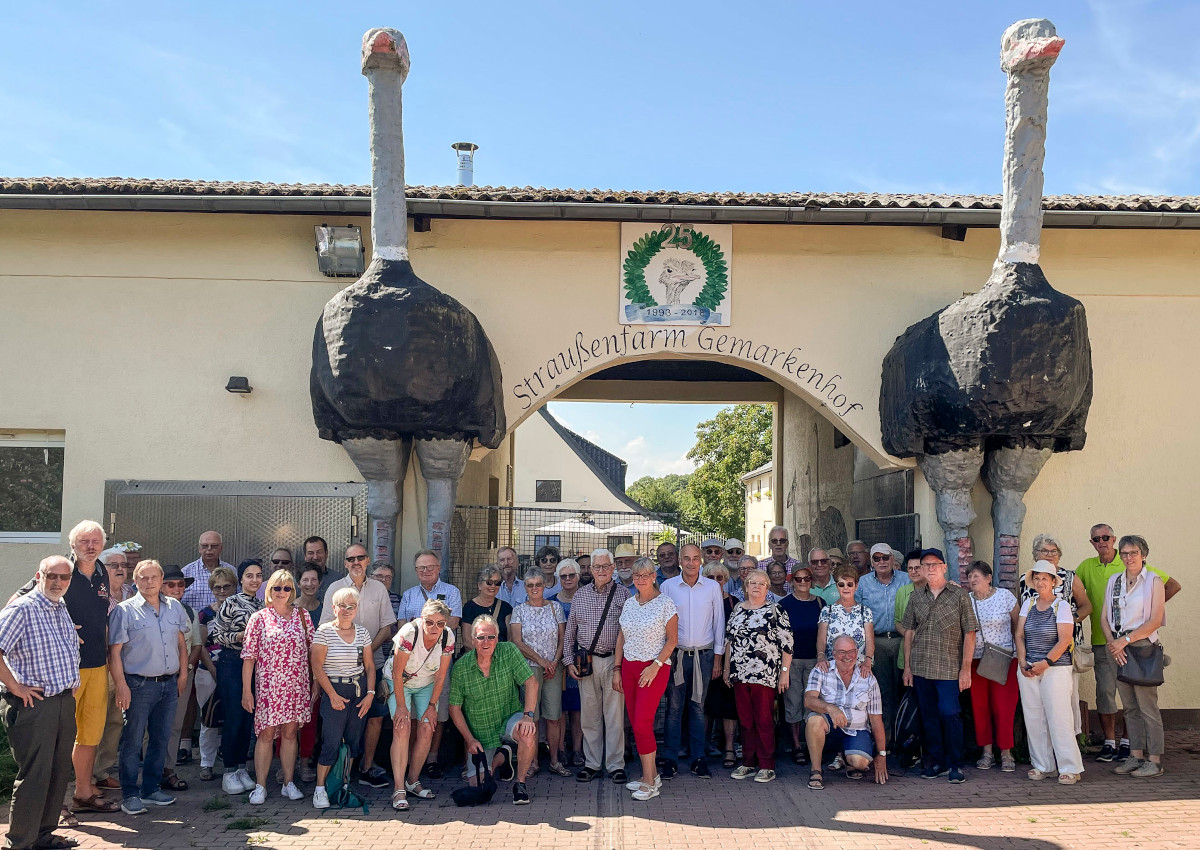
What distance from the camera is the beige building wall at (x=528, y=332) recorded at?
28.3 ft

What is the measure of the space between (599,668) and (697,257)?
4063mm

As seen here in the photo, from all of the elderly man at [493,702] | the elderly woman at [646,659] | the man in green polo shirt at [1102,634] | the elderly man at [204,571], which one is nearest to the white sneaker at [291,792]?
the elderly man at [493,702]

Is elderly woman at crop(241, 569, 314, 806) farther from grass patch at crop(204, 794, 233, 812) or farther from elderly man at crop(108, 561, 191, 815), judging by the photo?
elderly man at crop(108, 561, 191, 815)

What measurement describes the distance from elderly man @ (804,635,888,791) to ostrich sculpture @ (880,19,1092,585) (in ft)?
7.14

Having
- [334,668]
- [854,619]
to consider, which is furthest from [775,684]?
[334,668]

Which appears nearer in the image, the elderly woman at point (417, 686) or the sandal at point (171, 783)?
the elderly woman at point (417, 686)

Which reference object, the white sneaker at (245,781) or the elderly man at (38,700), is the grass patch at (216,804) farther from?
the elderly man at (38,700)

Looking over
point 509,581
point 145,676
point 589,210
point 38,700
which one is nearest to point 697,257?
point 589,210

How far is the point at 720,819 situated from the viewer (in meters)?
5.63

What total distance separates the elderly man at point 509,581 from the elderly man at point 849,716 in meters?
2.24

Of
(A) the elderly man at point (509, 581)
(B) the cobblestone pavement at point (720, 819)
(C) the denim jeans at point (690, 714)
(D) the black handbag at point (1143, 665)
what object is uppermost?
(A) the elderly man at point (509, 581)

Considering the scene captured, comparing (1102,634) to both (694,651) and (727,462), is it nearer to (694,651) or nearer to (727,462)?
(694,651)

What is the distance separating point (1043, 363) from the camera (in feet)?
23.6

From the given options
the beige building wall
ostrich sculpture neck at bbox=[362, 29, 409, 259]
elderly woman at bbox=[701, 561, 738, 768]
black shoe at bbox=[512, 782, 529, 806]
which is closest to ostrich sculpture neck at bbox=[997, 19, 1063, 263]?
the beige building wall
